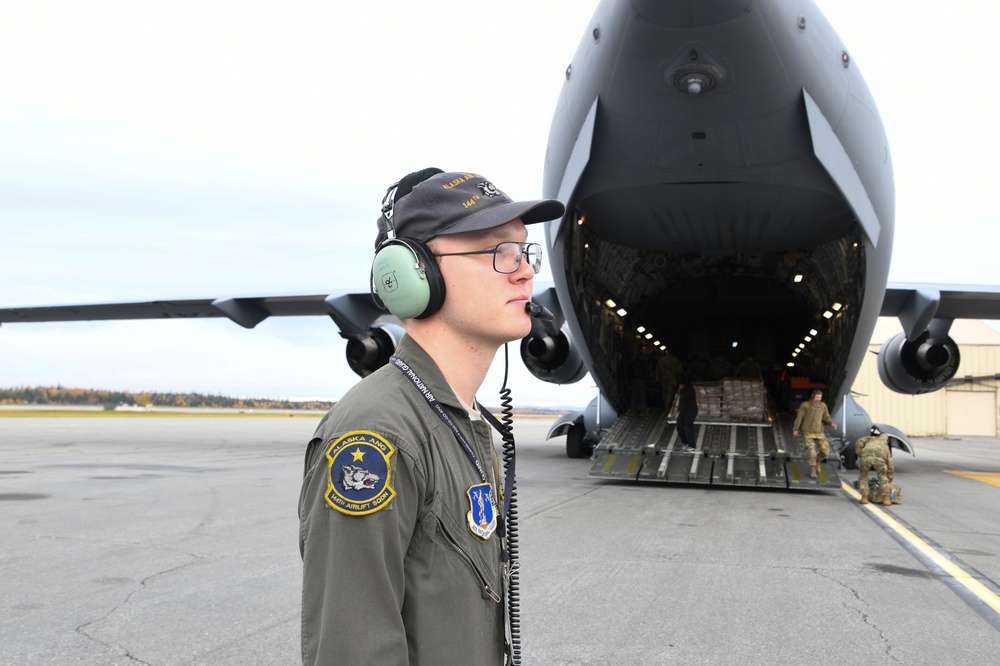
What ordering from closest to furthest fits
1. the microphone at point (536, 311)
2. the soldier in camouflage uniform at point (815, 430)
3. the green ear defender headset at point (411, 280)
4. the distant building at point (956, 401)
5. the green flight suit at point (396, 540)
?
the green flight suit at point (396, 540)
the green ear defender headset at point (411, 280)
the microphone at point (536, 311)
the soldier in camouflage uniform at point (815, 430)
the distant building at point (956, 401)

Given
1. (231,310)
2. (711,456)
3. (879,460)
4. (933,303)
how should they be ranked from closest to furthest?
(879,460)
(711,456)
(933,303)
(231,310)

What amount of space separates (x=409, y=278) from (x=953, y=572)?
18.3 ft

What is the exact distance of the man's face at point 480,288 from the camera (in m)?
1.61

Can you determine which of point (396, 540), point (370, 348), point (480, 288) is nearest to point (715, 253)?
point (370, 348)

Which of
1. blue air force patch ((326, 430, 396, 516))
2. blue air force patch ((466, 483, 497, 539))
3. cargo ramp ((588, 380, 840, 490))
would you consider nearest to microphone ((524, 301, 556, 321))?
blue air force patch ((466, 483, 497, 539))

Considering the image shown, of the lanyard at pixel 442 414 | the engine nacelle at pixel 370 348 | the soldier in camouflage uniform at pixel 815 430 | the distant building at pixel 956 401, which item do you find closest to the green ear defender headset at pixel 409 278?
the lanyard at pixel 442 414

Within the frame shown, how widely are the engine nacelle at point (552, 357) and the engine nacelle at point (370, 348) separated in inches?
107

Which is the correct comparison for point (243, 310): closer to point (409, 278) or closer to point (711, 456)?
point (711, 456)

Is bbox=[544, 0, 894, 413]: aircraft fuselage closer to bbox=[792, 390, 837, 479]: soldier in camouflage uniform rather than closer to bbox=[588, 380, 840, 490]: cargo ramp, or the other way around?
bbox=[588, 380, 840, 490]: cargo ramp

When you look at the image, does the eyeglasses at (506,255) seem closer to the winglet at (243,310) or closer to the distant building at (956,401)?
the winglet at (243,310)

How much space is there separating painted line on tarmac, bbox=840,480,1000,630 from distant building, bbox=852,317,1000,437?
34.3 m

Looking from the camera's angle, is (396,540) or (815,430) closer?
(396,540)

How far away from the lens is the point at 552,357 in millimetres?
16266

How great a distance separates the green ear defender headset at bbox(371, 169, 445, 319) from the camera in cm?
157
